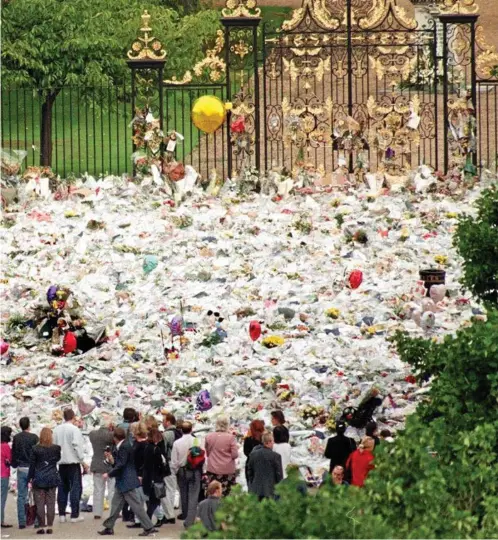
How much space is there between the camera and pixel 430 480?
12.6 meters

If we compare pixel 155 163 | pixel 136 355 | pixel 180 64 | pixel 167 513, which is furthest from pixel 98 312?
pixel 180 64

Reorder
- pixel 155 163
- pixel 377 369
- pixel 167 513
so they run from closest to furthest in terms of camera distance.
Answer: pixel 167 513 → pixel 377 369 → pixel 155 163

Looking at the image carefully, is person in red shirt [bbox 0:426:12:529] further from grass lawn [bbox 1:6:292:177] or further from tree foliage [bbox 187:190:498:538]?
grass lawn [bbox 1:6:292:177]

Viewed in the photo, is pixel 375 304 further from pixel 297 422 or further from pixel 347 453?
pixel 347 453

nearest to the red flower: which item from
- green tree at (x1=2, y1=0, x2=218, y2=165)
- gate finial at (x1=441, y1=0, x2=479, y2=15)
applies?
gate finial at (x1=441, y1=0, x2=479, y2=15)

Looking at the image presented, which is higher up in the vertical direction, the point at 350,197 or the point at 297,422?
the point at 350,197

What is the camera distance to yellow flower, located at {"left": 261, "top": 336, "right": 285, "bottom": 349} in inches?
792

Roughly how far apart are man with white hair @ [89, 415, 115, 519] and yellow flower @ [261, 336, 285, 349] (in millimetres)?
3645

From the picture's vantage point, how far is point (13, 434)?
18.2 m

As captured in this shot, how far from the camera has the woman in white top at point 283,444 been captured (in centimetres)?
1648

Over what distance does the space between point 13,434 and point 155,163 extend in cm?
1089

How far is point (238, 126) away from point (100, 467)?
43.1ft

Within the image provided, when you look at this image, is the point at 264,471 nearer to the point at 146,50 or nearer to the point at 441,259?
the point at 441,259

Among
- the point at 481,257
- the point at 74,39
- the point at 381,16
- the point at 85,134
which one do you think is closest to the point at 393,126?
the point at 381,16
